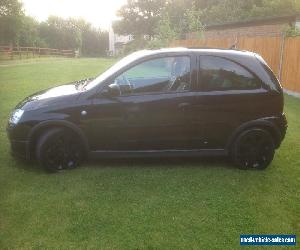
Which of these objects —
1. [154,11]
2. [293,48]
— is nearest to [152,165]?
[293,48]

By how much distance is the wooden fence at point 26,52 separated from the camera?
38769mm

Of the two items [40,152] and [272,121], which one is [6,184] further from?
[272,121]

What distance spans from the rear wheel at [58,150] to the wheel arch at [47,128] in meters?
0.06

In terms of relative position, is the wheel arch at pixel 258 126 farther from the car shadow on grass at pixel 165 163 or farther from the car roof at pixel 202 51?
the car roof at pixel 202 51

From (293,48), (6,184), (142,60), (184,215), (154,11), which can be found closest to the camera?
(184,215)

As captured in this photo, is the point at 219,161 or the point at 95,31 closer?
the point at 219,161

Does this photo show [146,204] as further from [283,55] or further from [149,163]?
[283,55]

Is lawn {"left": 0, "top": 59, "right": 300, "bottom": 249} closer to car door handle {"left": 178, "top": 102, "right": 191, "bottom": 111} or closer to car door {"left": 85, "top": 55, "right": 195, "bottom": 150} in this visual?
car door {"left": 85, "top": 55, "right": 195, "bottom": 150}

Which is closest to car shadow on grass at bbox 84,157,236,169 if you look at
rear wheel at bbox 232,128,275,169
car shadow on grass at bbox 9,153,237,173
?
car shadow on grass at bbox 9,153,237,173

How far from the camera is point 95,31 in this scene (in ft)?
230

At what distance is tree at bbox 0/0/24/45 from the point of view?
141 ft

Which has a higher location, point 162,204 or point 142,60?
point 142,60

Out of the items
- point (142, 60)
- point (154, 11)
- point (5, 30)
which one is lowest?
point (142, 60)

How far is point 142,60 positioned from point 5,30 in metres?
42.2
